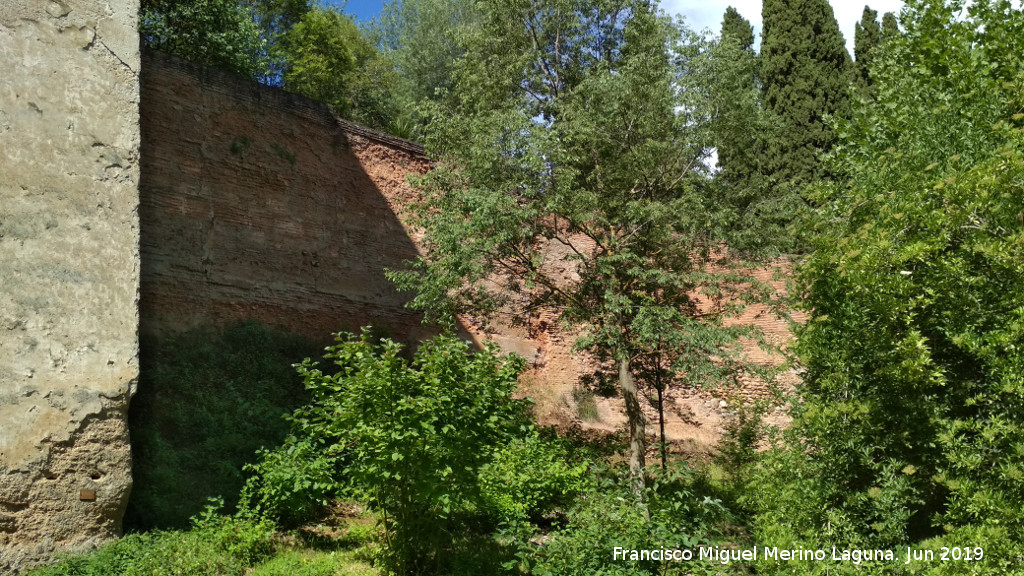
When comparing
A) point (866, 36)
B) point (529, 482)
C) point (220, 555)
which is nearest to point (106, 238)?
point (220, 555)

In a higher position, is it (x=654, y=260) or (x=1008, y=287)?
(x=654, y=260)

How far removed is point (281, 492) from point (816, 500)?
419cm

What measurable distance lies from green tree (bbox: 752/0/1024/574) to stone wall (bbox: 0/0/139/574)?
206 inches

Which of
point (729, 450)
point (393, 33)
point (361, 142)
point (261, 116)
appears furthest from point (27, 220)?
point (393, 33)

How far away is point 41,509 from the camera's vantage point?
5.50m

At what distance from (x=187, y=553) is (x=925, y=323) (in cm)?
543

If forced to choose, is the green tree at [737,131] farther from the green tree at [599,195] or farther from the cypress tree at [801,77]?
the cypress tree at [801,77]

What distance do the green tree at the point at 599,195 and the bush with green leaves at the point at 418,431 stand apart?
2493 mm

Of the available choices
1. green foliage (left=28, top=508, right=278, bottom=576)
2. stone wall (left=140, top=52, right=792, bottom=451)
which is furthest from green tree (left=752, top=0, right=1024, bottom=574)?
stone wall (left=140, top=52, right=792, bottom=451)

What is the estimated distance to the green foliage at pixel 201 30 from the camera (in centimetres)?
1210

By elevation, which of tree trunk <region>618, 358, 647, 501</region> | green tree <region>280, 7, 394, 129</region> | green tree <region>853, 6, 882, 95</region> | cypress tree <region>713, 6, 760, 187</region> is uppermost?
green tree <region>853, 6, 882, 95</region>

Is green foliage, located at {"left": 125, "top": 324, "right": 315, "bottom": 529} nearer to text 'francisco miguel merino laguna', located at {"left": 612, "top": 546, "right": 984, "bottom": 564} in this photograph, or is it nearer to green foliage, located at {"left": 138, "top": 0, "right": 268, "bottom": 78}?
text 'francisco miguel merino laguna', located at {"left": 612, "top": 546, "right": 984, "bottom": 564}

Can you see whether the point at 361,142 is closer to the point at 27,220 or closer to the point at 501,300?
the point at 501,300

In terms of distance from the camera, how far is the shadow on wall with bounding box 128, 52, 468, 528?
7145 millimetres
